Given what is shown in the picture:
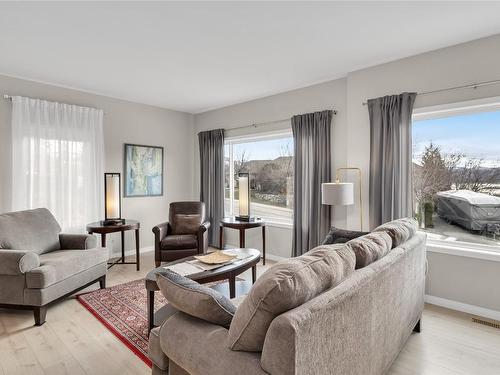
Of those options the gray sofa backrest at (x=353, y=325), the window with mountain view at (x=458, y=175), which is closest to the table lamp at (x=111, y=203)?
the gray sofa backrest at (x=353, y=325)

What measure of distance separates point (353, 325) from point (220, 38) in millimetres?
2547

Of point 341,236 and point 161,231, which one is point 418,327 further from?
point 161,231

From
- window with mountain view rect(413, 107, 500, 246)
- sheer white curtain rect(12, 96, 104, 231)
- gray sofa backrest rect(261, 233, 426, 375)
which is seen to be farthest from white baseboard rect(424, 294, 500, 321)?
sheer white curtain rect(12, 96, 104, 231)

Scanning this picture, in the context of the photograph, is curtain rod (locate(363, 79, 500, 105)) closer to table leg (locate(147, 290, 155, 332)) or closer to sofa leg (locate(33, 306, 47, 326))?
table leg (locate(147, 290, 155, 332))

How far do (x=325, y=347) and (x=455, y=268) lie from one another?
95.2 inches

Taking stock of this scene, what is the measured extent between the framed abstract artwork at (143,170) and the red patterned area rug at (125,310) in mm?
1804

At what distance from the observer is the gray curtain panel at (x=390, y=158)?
3139mm

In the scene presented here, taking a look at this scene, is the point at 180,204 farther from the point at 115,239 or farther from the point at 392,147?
the point at 392,147

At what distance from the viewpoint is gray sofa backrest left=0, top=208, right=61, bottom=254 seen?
295cm

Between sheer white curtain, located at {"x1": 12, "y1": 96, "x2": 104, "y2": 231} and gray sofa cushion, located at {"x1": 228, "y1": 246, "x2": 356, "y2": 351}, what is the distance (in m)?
3.81

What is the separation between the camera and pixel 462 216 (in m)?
3.06

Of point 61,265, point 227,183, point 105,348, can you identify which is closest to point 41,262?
point 61,265

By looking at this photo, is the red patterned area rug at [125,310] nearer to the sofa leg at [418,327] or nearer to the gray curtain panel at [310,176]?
the gray curtain panel at [310,176]

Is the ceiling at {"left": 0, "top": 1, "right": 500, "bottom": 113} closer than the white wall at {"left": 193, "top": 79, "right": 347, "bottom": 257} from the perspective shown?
Yes
